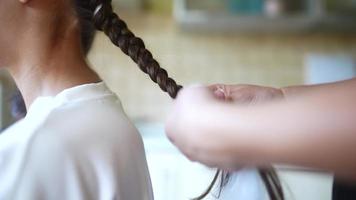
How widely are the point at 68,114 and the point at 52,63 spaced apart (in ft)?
0.38

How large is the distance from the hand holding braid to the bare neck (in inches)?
2.0

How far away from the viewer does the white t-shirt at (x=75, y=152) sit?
2.25 feet

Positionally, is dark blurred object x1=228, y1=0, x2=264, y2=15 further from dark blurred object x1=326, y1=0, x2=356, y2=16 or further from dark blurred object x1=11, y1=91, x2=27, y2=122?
dark blurred object x1=11, y1=91, x2=27, y2=122

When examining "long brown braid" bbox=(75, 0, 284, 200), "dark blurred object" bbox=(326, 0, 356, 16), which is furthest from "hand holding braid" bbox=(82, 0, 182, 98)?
"dark blurred object" bbox=(326, 0, 356, 16)

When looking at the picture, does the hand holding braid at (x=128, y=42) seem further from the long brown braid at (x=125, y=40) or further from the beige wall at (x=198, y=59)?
the beige wall at (x=198, y=59)

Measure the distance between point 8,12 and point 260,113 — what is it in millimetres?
Answer: 472

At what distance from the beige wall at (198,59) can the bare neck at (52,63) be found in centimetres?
190

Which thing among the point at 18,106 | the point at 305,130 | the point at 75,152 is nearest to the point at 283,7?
the point at 18,106

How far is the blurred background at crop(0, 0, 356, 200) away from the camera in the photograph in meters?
2.68

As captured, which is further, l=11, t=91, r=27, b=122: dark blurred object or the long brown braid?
l=11, t=91, r=27, b=122: dark blurred object

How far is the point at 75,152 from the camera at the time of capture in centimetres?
72

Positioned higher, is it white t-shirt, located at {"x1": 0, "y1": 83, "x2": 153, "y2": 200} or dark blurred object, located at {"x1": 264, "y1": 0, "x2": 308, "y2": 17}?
dark blurred object, located at {"x1": 264, "y1": 0, "x2": 308, "y2": 17}

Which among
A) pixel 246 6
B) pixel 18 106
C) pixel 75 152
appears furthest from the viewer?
pixel 246 6

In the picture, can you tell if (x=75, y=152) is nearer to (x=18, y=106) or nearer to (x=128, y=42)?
(x=128, y=42)
